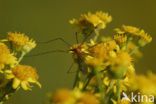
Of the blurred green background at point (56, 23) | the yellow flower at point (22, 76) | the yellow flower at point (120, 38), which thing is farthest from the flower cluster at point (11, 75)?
the blurred green background at point (56, 23)

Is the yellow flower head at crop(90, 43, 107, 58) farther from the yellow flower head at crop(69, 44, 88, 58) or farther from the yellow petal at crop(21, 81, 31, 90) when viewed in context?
the yellow petal at crop(21, 81, 31, 90)

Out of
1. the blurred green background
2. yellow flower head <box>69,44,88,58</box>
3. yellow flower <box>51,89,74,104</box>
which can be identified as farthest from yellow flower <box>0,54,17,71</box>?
the blurred green background

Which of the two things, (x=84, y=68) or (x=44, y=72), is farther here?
(x=44, y=72)

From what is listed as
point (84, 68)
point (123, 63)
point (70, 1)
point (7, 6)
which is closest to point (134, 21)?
point (70, 1)

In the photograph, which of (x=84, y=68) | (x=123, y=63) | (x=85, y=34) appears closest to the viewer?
(x=123, y=63)

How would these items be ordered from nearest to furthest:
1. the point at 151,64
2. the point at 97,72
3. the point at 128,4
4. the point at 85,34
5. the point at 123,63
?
the point at 123,63 → the point at 97,72 → the point at 85,34 → the point at 151,64 → the point at 128,4

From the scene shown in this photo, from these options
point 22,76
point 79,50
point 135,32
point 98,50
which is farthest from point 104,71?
point 135,32

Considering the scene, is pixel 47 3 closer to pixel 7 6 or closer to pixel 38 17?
pixel 38 17
